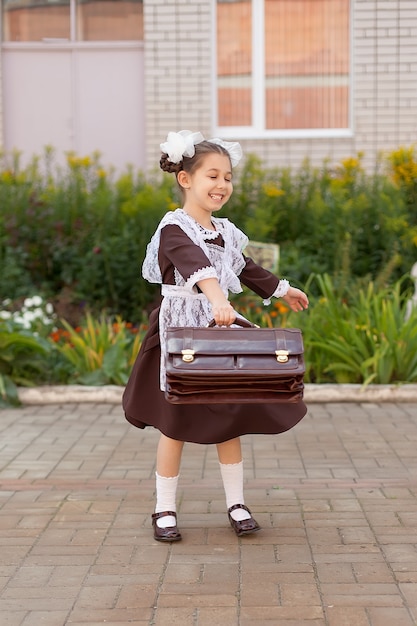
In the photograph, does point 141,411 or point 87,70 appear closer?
point 141,411

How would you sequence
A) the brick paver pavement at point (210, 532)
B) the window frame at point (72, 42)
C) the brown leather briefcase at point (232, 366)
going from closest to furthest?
the brick paver pavement at point (210, 532) → the brown leather briefcase at point (232, 366) → the window frame at point (72, 42)

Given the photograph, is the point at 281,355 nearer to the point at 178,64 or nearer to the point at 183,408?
the point at 183,408

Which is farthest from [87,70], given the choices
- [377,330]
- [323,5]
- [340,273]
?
[377,330]

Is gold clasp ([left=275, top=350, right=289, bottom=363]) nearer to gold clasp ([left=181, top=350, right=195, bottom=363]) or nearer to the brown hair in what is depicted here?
gold clasp ([left=181, top=350, right=195, bottom=363])

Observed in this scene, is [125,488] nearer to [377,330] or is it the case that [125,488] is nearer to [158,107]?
[377,330]

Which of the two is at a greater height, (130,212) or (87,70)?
(87,70)

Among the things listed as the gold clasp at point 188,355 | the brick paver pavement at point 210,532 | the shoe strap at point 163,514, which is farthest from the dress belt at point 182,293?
the brick paver pavement at point 210,532

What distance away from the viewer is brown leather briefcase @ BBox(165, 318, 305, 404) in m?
3.77

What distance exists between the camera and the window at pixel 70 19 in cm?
1079

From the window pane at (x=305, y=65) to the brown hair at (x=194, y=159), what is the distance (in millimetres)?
6587

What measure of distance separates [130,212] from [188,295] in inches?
184

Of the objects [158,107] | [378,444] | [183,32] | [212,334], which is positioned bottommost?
[378,444]

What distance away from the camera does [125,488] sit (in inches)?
199

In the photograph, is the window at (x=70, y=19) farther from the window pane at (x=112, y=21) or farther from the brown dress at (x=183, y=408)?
the brown dress at (x=183, y=408)
